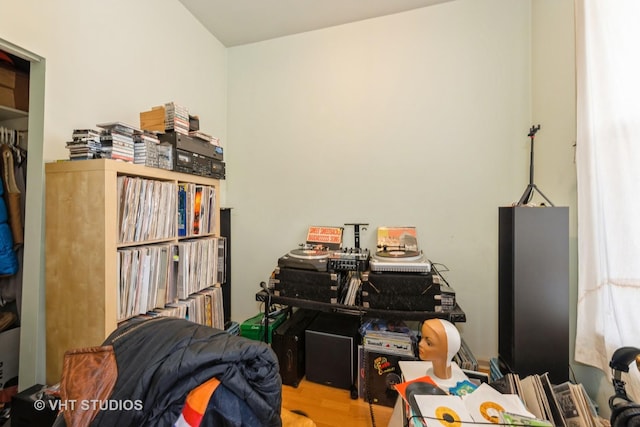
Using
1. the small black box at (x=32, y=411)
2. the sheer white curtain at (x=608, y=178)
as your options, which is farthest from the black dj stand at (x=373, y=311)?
the small black box at (x=32, y=411)

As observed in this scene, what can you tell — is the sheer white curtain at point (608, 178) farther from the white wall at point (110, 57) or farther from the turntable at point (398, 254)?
the white wall at point (110, 57)

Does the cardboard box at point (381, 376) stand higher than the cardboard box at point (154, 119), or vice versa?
the cardboard box at point (154, 119)

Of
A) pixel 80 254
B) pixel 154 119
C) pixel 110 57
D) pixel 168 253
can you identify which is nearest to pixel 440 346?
pixel 168 253

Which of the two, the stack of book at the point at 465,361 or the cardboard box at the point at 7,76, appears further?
the stack of book at the point at 465,361

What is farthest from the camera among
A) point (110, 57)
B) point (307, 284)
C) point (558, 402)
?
point (307, 284)

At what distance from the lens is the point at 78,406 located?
62 cm

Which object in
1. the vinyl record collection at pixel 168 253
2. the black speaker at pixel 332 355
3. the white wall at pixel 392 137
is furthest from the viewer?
the white wall at pixel 392 137

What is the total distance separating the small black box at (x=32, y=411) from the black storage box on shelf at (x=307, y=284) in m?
1.12

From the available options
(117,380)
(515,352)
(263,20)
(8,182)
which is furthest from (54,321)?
(263,20)

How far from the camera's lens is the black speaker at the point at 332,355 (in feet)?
5.65

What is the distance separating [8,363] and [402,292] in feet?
7.34

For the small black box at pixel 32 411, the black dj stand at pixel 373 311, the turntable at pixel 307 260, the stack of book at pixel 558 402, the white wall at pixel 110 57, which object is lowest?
the small black box at pixel 32 411

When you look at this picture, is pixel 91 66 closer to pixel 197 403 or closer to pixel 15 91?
pixel 15 91

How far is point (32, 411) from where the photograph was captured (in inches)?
44.1
